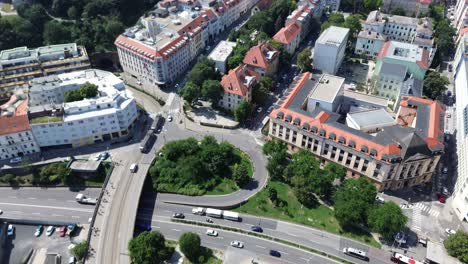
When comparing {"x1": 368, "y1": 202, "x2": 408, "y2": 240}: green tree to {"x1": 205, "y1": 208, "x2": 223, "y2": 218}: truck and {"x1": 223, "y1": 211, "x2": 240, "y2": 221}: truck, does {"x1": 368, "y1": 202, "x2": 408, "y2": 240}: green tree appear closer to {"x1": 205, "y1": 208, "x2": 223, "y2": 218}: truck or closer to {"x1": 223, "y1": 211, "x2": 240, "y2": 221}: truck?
{"x1": 223, "y1": 211, "x2": 240, "y2": 221}: truck

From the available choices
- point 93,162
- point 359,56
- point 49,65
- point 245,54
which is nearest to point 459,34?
point 359,56

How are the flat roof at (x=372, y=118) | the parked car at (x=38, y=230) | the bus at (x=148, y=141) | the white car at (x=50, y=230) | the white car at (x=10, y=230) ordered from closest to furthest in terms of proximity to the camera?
the white car at (x=50, y=230) → the parked car at (x=38, y=230) → the white car at (x=10, y=230) → the flat roof at (x=372, y=118) → the bus at (x=148, y=141)

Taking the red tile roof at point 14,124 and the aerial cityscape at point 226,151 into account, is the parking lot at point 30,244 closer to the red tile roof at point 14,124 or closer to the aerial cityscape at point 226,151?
the aerial cityscape at point 226,151

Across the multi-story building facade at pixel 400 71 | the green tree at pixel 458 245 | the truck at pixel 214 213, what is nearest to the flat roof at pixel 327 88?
the multi-story building facade at pixel 400 71

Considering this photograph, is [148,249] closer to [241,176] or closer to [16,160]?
[241,176]

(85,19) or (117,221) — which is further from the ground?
(85,19)

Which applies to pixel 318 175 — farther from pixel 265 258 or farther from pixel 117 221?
pixel 117 221
